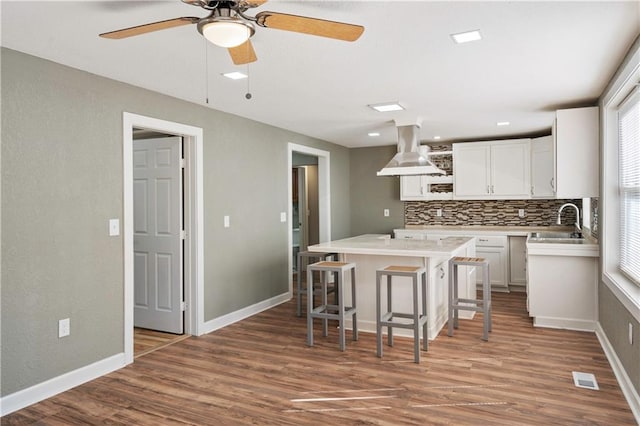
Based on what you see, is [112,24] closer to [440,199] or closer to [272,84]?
[272,84]

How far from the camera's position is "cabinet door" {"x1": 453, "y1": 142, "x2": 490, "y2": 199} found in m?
6.61

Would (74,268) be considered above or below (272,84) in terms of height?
below

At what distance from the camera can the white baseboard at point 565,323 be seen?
4332mm

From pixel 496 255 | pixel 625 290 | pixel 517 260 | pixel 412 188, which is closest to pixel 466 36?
pixel 625 290

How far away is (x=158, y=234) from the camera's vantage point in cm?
450

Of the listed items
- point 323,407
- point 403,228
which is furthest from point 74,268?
point 403,228

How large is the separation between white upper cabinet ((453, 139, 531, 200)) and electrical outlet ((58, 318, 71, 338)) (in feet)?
17.8

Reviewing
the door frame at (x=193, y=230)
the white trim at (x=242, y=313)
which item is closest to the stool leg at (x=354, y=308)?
the white trim at (x=242, y=313)

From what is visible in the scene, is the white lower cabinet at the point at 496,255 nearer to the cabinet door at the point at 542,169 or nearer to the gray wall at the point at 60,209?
the cabinet door at the point at 542,169

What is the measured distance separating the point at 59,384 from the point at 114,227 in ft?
3.80

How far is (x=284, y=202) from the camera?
5.82m

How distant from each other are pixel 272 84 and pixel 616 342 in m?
3.32

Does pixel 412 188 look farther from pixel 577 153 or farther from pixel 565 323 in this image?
pixel 565 323

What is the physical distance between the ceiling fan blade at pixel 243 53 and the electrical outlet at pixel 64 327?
2.16 m
